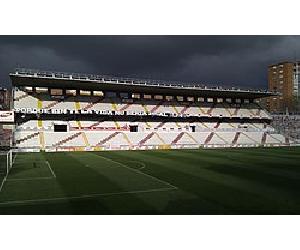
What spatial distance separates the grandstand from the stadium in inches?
7.2

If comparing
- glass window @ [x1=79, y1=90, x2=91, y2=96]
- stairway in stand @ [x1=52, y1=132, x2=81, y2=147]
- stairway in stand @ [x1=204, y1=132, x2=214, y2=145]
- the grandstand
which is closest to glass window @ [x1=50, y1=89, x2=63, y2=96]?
the grandstand

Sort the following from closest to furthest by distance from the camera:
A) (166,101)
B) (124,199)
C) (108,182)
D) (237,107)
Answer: (124,199) < (108,182) < (166,101) < (237,107)

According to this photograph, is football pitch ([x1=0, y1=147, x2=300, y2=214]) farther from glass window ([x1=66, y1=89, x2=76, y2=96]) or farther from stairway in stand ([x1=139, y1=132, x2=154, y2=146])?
glass window ([x1=66, y1=89, x2=76, y2=96])

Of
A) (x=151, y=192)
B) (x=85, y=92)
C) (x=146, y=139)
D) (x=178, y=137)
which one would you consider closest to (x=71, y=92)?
(x=85, y=92)

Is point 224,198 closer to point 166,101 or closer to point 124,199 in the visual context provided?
point 124,199

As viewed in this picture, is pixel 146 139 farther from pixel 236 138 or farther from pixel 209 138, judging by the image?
pixel 236 138

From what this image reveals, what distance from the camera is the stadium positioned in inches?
516

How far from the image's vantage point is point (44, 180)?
18.4 metres

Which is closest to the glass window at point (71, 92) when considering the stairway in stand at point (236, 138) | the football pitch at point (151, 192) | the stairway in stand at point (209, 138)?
the stairway in stand at point (209, 138)

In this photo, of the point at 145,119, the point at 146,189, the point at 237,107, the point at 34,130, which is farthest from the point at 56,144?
the point at 237,107

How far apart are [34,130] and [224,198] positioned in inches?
1555

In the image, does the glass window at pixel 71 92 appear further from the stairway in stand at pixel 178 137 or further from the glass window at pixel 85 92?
the stairway in stand at pixel 178 137

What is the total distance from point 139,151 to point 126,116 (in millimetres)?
13525

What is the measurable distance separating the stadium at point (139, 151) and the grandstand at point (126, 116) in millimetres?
182
